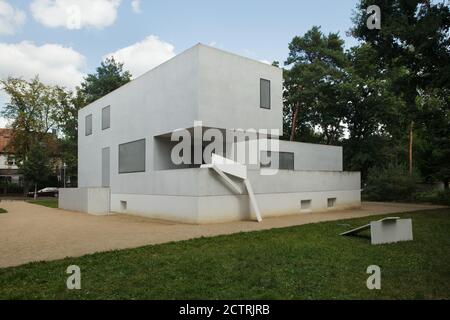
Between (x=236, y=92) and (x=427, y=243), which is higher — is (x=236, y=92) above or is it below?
above

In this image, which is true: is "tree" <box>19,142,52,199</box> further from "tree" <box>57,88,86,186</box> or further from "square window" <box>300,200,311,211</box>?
"square window" <box>300,200,311,211</box>

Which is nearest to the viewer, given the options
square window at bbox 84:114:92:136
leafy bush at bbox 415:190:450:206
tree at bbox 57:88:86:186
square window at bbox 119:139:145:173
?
square window at bbox 119:139:145:173

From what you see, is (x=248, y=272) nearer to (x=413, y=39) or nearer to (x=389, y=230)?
(x=389, y=230)

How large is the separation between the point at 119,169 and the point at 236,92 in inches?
338

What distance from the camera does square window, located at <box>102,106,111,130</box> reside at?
21.5 m

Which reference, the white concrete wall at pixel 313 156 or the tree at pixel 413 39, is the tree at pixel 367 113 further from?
the tree at pixel 413 39

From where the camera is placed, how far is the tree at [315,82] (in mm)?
30594

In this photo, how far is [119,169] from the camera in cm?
1984

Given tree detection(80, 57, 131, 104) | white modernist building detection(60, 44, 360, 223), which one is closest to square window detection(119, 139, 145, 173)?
white modernist building detection(60, 44, 360, 223)

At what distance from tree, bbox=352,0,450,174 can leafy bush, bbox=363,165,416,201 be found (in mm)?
7285

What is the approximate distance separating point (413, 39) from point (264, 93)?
6.72 metres

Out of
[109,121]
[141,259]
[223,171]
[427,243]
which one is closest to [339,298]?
[141,259]

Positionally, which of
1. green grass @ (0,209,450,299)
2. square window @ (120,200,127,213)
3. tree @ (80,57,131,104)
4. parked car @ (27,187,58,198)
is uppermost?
tree @ (80,57,131,104)
